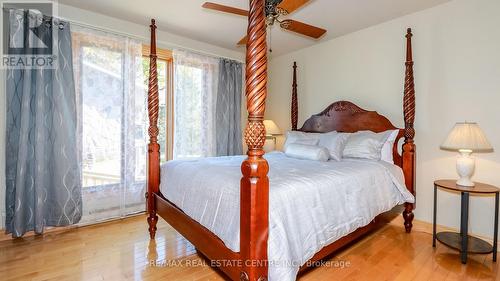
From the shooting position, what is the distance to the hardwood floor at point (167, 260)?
1.94 meters

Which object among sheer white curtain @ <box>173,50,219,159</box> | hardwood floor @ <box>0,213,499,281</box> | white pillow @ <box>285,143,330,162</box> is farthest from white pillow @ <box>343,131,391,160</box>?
sheer white curtain @ <box>173,50,219,159</box>

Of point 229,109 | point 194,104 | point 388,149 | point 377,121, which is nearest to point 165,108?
point 194,104

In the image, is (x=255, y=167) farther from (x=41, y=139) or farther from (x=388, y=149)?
(x=41, y=139)

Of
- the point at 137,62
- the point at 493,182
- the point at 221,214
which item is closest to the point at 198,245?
the point at 221,214

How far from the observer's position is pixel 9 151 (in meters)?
2.47

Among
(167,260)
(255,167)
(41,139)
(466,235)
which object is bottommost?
(167,260)

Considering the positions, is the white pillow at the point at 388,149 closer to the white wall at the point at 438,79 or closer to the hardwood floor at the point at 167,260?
the white wall at the point at 438,79

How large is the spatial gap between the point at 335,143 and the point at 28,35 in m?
3.41

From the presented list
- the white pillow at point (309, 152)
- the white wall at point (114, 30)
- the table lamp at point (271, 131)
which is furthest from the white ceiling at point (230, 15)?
the white pillow at point (309, 152)

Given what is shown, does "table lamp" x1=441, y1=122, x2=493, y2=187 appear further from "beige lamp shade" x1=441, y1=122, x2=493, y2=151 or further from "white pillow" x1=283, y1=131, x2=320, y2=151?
"white pillow" x1=283, y1=131, x2=320, y2=151

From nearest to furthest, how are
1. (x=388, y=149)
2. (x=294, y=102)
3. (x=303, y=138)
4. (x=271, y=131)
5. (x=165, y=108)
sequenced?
1. (x=388, y=149)
2. (x=303, y=138)
3. (x=165, y=108)
4. (x=294, y=102)
5. (x=271, y=131)

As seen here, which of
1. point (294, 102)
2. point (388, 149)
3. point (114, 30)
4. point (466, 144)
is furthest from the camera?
point (294, 102)

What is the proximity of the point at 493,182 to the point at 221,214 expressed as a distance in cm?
260

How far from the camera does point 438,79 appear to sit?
267 centimetres
